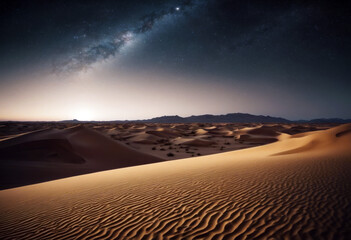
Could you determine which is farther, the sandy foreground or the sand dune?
the sand dune

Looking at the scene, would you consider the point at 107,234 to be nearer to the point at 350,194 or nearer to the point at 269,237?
the point at 269,237

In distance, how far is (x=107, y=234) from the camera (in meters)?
3.58

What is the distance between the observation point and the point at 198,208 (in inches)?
165

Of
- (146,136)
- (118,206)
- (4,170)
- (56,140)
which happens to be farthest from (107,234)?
(146,136)

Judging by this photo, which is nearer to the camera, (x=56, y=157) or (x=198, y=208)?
(x=198, y=208)

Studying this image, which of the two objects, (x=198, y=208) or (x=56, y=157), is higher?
(x=198, y=208)

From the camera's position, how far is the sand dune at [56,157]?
1174cm

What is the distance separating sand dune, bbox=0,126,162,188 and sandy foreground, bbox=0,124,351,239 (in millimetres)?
5725

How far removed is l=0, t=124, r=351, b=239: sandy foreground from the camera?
11.0 feet

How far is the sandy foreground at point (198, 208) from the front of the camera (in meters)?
3.34

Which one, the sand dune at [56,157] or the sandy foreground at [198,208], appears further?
the sand dune at [56,157]

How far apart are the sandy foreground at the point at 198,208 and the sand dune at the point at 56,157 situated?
18.8 feet

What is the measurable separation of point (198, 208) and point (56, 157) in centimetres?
1592

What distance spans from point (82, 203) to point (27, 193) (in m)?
3.63
